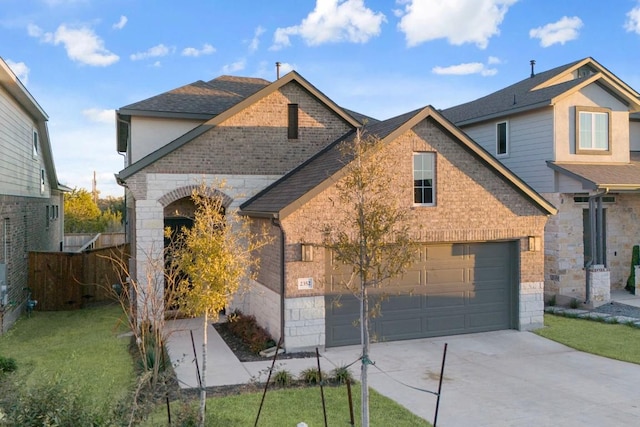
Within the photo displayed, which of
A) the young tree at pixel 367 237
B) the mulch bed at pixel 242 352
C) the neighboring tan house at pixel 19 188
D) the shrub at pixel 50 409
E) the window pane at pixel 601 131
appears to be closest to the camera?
the shrub at pixel 50 409

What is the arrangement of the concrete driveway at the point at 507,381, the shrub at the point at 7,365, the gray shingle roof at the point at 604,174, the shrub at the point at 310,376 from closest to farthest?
1. the concrete driveway at the point at 507,381
2. the shrub at the point at 310,376
3. the shrub at the point at 7,365
4. the gray shingle roof at the point at 604,174

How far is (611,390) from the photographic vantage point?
351 inches

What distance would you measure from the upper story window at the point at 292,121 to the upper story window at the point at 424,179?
4281mm

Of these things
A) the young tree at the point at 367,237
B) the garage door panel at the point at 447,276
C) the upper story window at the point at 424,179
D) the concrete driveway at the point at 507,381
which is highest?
the upper story window at the point at 424,179

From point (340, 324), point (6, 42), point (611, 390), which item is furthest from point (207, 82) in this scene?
point (611, 390)

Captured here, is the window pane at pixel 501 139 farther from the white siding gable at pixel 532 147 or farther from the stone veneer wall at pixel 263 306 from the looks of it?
the stone veneer wall at pixel 263 306

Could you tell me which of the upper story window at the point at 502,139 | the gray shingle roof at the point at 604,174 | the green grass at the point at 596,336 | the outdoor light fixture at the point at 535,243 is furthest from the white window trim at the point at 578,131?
the green grass at the point at 596,336

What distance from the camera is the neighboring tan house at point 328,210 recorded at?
11578 millimetres

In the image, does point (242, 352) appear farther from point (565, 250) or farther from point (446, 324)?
point (565, 250)

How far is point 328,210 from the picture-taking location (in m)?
11.7

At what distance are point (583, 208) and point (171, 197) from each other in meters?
13.6

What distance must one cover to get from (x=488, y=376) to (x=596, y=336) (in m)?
4.69

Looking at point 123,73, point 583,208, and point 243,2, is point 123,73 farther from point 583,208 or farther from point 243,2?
point 583,208

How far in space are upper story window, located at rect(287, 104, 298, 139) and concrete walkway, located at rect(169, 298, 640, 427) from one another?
6138 millimetres
